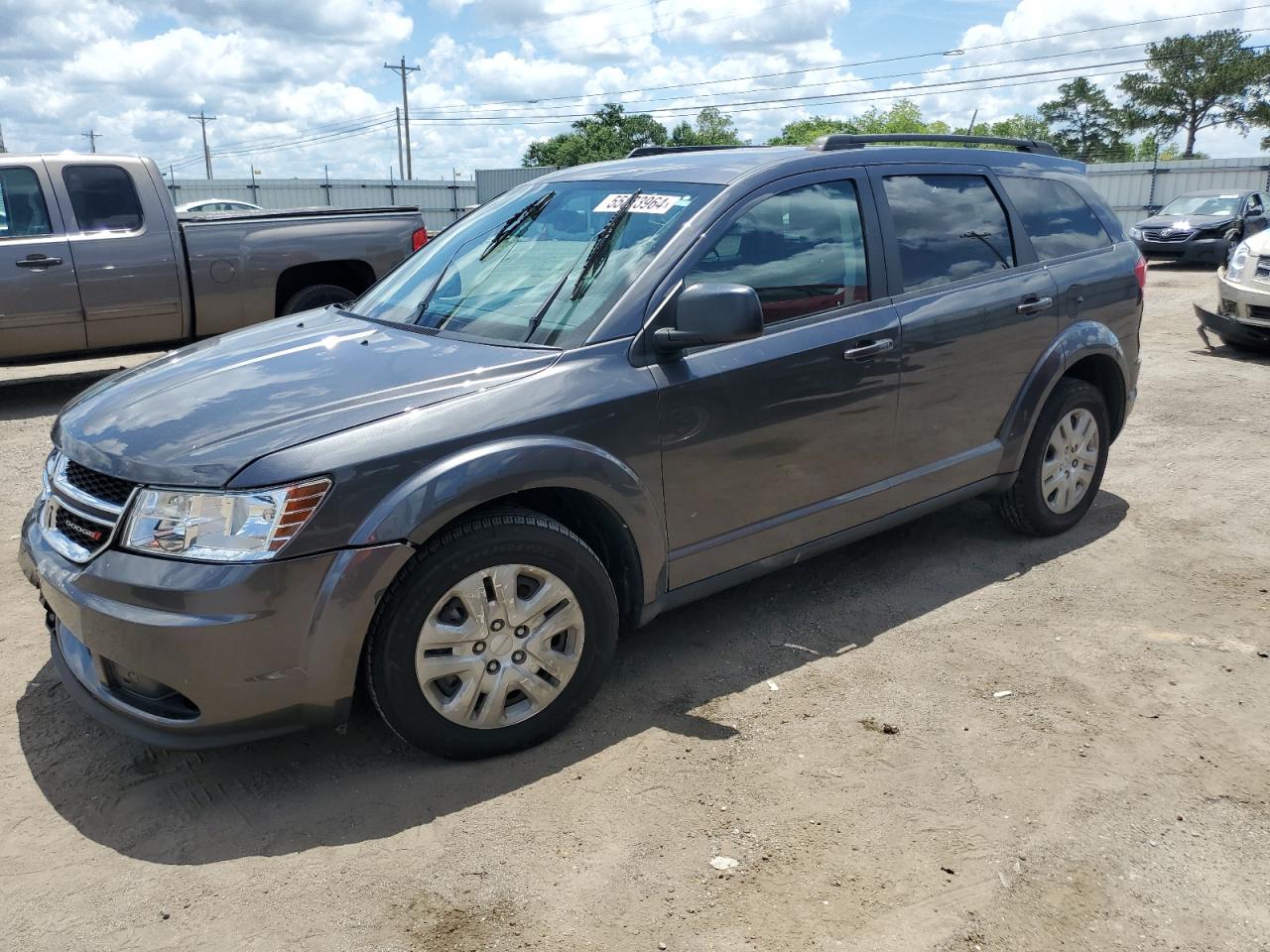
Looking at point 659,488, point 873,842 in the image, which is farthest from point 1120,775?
point 659,488

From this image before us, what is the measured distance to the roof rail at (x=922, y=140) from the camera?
4.22 m

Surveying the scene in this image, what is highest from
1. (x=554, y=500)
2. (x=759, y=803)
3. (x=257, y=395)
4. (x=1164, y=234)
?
(x=1164, y=234)

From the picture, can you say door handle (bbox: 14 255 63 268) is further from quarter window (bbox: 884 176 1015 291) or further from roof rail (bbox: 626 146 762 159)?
quarter window (bbox: 884 176 1015 291)

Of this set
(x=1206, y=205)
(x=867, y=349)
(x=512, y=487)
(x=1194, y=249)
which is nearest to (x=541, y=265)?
(x=512, y=487)

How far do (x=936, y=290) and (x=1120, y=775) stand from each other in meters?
2.02

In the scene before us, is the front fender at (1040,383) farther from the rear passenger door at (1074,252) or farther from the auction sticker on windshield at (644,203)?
the auction sticker on windshield at (644,203)

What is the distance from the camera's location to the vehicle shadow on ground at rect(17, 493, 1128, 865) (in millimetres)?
2990

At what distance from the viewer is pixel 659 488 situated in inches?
137

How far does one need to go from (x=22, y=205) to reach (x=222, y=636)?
22.2 feet

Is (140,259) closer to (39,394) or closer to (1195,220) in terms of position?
(39,394)

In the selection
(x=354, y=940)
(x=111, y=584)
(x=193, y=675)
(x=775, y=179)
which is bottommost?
(x=354, y=940)

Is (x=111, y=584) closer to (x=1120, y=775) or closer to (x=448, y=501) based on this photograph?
(x=448, y=501)

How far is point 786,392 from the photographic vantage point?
3764 millimetres

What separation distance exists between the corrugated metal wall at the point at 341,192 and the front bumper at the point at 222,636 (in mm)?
35137
